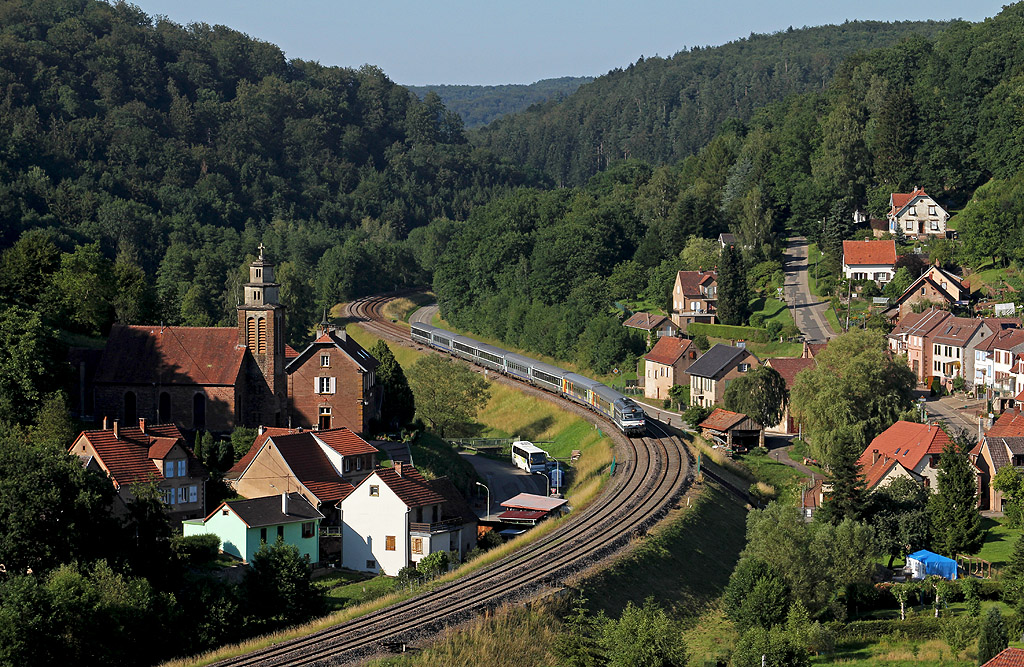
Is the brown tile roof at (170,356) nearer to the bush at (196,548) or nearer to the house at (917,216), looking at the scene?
the bush at (196,548)

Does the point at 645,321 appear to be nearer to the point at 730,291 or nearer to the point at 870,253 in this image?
the point at 730,291

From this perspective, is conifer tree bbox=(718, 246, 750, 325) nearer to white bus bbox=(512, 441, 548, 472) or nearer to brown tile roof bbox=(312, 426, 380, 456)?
white bus bbox=(512, 441, 548, 472)

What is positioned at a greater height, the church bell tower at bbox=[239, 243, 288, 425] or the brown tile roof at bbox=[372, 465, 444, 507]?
the church bell tower at bbox=[239, 243, 288, 425]

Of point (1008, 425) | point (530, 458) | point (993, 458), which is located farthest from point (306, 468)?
point (1008, 425)

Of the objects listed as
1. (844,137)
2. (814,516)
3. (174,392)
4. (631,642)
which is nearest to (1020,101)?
(844,137)

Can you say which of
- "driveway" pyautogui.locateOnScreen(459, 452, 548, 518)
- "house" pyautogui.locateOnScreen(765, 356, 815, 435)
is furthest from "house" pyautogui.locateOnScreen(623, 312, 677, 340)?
"driveway" pyautogui.locateOnScreen(459, 452, 548, 518)

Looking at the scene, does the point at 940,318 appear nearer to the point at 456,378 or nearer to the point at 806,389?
the point at 806,389
